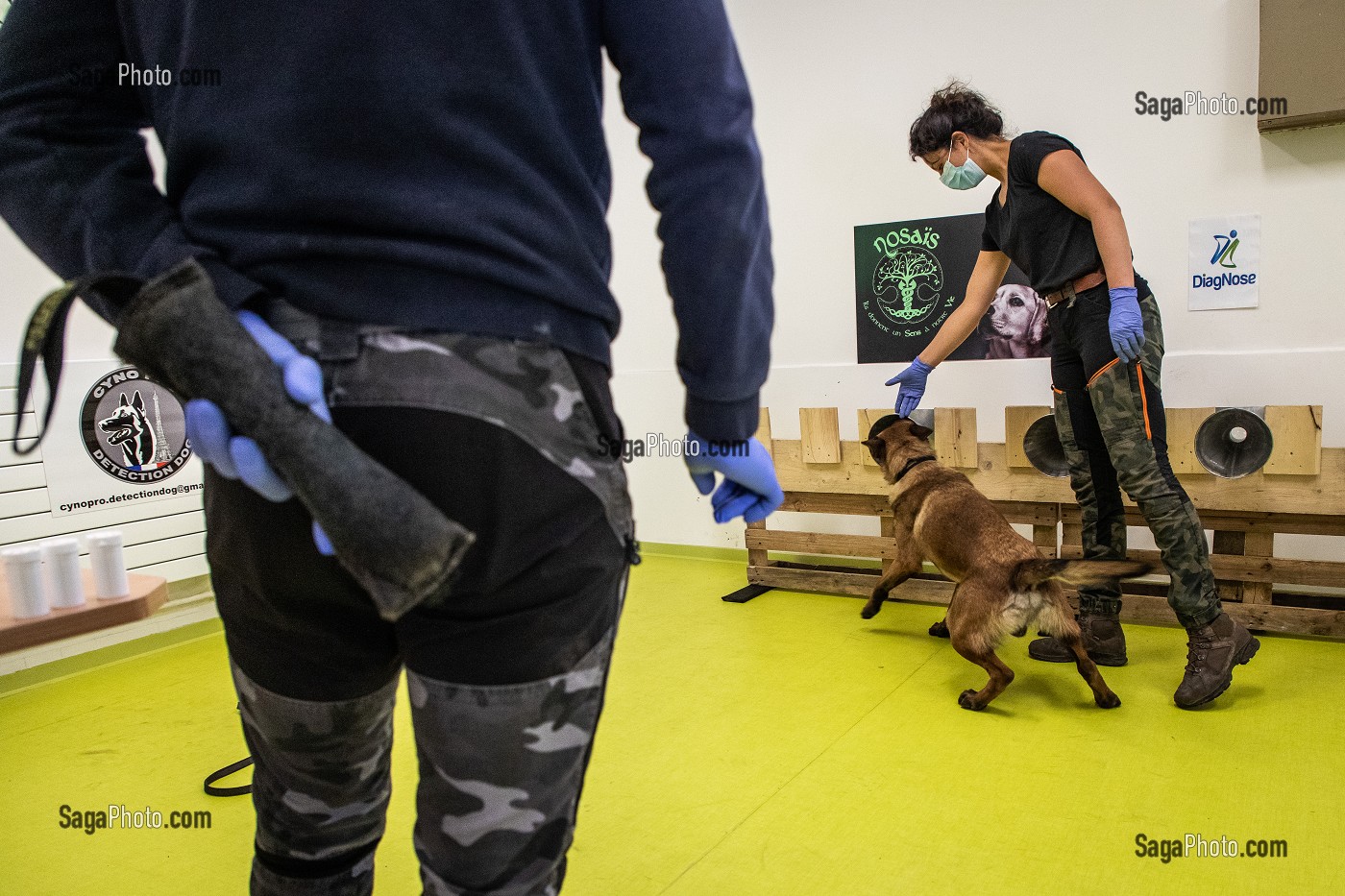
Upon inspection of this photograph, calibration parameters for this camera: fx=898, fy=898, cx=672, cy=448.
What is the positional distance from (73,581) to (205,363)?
1038mm

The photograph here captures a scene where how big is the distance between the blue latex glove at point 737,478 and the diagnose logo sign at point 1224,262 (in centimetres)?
338

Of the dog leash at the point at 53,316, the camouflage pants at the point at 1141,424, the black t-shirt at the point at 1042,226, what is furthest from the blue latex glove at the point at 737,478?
the black t-shirt at the point at 1042,226

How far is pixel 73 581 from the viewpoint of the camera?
57.1 inches

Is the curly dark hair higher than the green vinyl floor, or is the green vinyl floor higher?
the curly dark hair

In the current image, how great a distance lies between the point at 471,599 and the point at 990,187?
3.93 m

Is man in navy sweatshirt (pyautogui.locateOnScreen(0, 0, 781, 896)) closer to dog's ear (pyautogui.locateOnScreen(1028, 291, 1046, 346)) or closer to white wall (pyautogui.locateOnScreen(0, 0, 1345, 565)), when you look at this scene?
white wall (pyautogui.locateOnScreen(0, 0, 1345, 565))

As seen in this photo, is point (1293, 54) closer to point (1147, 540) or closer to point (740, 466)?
point (1147, 540)

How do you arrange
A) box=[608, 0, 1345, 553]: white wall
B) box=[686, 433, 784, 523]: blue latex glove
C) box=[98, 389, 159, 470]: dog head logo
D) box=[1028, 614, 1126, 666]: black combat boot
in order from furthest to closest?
box=[98, 389, 159, 470]: dog head logo → box=[608, 0, 1345, 553]: white wall → box=[1028, 614, 1126, 666]: black combat boot → box=[686, 433, 784, 523]: blue latex glove

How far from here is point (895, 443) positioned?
3.45 m

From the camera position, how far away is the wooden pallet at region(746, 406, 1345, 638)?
124 inches

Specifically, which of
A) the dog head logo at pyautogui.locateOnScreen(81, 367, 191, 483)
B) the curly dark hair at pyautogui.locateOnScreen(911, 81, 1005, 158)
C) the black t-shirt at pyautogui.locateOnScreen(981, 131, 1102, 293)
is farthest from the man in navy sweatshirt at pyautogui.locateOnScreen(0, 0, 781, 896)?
the dog head logo at pyautogui.locateOnScreen(81, 367, 191, 483)

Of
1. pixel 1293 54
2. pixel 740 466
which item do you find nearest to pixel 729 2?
pixel 1293 54

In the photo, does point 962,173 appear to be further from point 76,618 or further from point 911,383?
point 76,618

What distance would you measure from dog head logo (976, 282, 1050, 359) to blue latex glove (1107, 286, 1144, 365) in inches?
49.6
